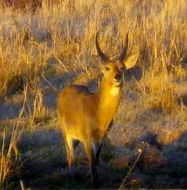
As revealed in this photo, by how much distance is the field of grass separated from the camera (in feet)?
27.9

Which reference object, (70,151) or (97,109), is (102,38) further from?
(97,109)

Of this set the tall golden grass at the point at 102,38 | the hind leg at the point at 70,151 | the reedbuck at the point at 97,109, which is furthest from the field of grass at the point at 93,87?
the reedbuck at the point at 97,109

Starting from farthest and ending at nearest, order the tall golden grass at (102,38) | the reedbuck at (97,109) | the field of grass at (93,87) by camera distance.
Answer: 1. the tall golden grass at (102,38)
2. the field of grass at (93,87)
3. the reedbuck at (97,109)

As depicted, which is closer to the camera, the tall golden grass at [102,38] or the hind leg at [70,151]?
the hind leg at [70,151]

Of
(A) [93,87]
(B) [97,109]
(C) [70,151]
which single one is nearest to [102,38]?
(A) [93,87]

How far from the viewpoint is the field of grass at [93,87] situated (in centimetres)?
849

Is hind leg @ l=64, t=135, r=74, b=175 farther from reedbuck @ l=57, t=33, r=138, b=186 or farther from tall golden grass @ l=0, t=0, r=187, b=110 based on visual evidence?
tall golden grass @ l=0, t=0, r=187, b=110

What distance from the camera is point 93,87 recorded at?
40.0 ft

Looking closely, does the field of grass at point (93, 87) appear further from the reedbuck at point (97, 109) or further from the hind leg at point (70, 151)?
the reedbuck at point (97, 109)

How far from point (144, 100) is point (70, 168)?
287cm

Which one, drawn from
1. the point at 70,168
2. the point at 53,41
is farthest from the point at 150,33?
the point at 70,168

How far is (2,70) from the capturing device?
12.1 metres

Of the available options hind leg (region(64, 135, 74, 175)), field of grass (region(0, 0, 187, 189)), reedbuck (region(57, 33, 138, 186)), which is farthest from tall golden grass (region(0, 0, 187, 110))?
reedbuck (region(57, 33, 138, 186))

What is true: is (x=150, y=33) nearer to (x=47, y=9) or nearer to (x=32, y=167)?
(x=47, y=9)
